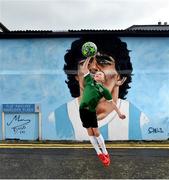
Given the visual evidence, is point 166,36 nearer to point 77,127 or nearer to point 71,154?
point 77,127

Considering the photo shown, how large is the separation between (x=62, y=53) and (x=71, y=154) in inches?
143

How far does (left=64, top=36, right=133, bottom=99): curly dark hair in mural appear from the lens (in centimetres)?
1126

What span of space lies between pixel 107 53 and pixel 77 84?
139cm

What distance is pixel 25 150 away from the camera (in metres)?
9.71

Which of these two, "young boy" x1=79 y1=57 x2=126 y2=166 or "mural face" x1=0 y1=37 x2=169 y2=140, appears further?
"mural face" x1=0 y1=37 x2=169 y2=140

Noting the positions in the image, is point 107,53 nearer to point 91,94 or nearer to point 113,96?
point 113,96

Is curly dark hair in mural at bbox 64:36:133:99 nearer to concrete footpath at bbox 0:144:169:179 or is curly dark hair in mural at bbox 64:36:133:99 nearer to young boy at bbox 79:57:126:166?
concrete footpath at bbox 0:144:169:179

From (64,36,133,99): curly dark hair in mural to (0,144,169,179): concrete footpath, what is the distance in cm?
212

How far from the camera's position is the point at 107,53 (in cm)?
1124
